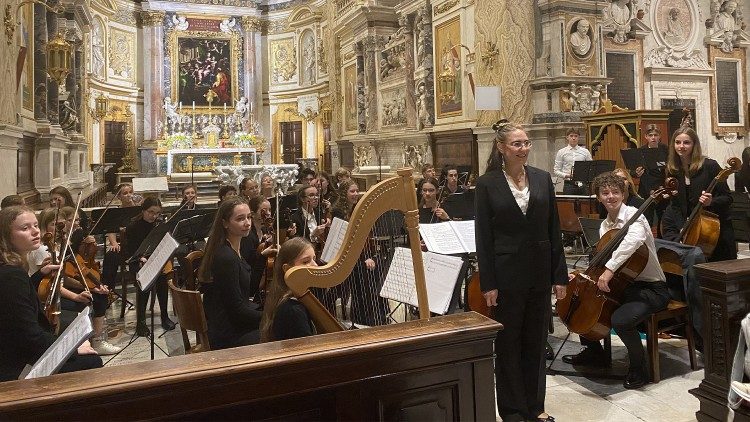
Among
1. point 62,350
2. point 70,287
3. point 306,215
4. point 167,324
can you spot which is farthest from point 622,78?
point 62,350

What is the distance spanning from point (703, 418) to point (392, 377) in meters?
2.49

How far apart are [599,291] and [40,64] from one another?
37.1 feet

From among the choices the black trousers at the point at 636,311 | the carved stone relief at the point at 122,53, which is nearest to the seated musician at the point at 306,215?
the black trousers at the point at 636,311

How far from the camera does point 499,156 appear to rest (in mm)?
3488

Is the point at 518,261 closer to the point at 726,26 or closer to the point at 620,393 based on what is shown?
the point at 620,393

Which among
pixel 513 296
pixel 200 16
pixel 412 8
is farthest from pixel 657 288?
pixel 200 16

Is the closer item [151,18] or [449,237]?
[449,237]

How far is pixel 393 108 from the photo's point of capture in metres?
17.7

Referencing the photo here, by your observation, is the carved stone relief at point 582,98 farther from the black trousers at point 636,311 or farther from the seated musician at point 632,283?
the black trousers at point 636,311

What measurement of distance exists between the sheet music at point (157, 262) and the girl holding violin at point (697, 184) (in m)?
4.13

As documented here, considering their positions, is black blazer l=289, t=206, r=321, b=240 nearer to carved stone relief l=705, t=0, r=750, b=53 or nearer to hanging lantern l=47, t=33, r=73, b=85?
hanging lantern l=47, t=33, r=73, b=85

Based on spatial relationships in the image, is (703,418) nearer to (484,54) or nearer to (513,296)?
(513,296)

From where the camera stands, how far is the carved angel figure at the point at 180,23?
26.4 meters

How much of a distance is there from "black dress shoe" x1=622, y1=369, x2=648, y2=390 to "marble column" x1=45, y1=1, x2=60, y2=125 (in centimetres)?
1209
